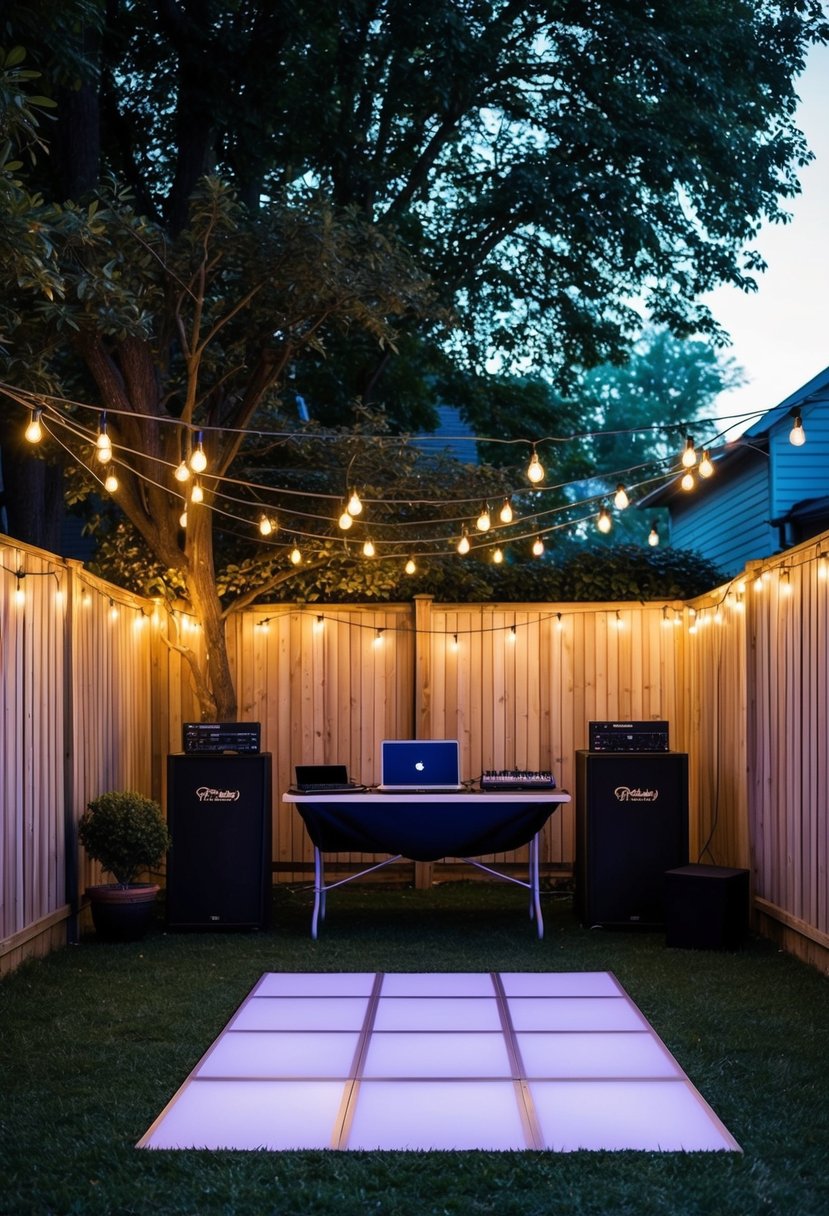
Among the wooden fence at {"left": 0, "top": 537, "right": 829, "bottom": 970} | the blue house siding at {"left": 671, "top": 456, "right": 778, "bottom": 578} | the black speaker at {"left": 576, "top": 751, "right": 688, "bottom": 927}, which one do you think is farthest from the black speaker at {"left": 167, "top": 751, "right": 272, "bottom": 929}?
the blue house siding at {"left": 671, "top": 456, "right": 778, "bottom": 578}

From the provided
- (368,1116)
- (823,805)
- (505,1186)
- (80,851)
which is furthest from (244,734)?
(505,1186)

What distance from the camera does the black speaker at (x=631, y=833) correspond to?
7.05 m

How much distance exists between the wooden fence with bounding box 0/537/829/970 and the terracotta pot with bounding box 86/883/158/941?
0.16m

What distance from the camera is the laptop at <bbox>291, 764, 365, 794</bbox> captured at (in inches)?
280

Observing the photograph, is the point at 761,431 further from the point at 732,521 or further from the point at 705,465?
the point at 705,465

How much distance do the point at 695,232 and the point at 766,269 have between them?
100 cm

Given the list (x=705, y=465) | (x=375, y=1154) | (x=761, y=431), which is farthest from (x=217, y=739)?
(x=761, y=431)

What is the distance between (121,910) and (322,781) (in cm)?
132

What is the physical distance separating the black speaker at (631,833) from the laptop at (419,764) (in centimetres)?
77

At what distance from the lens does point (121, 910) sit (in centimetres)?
668

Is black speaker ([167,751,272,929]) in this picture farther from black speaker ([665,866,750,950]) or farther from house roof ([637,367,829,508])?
house roof ([637,367,829,508])

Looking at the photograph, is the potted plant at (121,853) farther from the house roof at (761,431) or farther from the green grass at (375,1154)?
the house roof at (761,431)

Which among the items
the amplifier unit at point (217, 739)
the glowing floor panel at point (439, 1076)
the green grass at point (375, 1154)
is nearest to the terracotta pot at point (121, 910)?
the green grass at point (375, 1154)

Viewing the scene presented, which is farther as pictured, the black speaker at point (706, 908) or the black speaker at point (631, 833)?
the black speaker at point (631, 833)
